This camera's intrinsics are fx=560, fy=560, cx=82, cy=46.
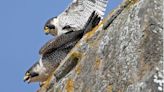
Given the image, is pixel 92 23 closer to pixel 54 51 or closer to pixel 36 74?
pixel 54 51

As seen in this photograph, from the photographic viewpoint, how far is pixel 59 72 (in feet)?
15.2

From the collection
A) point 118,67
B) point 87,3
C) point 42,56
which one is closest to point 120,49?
point 118,67

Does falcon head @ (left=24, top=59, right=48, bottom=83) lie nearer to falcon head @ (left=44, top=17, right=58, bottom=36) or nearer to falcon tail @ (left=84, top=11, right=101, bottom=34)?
falcon tail @ (left=84, top=11, right=101, bottom=34)

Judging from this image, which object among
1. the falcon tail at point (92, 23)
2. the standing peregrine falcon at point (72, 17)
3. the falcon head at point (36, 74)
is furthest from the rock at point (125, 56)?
the standing peregrine falcon at point (72, 17)

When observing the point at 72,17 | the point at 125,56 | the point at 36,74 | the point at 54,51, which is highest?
the point at 72,17

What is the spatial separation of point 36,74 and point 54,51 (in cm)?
82

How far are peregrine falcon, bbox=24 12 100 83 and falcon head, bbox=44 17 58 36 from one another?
2.40 metres

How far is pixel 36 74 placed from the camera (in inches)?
258

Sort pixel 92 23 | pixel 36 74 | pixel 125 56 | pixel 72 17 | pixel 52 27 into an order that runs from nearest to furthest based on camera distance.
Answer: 1. pixel 125 56
2. pixel 92 23
3. pixel 36 74
4. pixel 52 27
5. pixel 72 17

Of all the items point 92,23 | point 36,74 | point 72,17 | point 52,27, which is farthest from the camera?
point 72,17

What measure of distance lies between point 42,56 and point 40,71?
168 millimetres

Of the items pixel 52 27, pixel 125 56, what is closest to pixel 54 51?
pixel 125 56

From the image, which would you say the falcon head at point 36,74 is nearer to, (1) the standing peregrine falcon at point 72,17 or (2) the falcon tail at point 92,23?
(2) the falcon tail at point 92,23

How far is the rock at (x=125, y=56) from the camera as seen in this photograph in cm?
331
